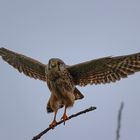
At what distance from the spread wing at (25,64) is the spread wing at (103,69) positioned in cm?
67

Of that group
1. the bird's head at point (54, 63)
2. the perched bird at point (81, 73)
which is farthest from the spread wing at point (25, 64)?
the bird's head at point (54, 63)

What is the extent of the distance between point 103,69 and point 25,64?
1.57m

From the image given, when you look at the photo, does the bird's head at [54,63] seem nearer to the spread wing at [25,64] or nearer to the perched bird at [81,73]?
the perched bird at [81,73]

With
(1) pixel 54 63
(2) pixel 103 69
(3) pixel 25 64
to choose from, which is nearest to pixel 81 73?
(2) pixel 103 69

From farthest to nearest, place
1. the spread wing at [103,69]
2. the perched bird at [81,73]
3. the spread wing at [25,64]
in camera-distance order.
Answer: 1. the spread wing at [25,64]
2. the spread wing at [103,69]
3. the perched bird at [81,73]

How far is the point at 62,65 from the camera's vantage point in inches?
293

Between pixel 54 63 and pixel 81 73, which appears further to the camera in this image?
pixel 81 73

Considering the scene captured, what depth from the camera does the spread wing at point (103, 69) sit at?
24.2 feet

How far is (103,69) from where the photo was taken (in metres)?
7.57

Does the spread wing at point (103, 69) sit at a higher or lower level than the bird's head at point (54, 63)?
lower

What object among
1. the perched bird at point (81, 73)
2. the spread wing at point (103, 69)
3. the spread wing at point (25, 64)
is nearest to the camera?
the perched bird at point (81, 73)

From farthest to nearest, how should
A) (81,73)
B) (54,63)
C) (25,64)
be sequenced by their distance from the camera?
(25,64), (81,73), (54,63)

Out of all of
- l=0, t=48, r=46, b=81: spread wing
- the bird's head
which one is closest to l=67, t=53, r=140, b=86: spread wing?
the bird's head

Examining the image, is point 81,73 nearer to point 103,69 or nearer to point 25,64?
point 103,69
